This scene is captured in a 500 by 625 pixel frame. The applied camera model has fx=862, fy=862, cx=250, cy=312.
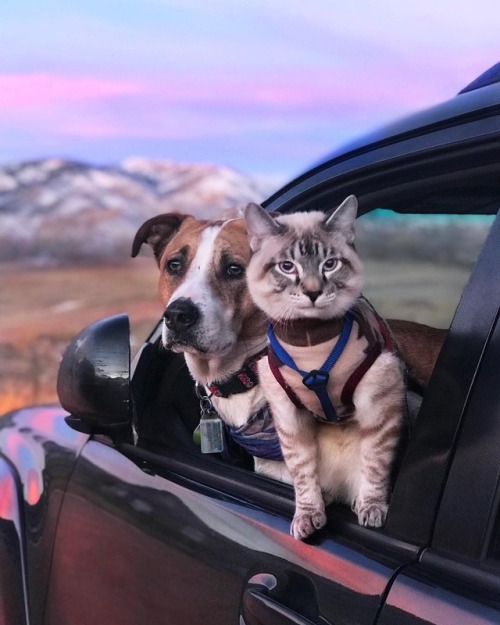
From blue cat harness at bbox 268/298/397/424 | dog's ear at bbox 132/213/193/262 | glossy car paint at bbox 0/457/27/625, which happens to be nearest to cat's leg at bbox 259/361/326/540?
blue cat harness at bbox 268/298/397/424

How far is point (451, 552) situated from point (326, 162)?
0.96m

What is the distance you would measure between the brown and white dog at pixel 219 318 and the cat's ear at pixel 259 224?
0.48 metres

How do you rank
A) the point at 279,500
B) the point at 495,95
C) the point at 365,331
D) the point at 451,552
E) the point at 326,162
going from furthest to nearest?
the point at 326,162 < the point at 279,500 < the point at 365,331 < the point at 495,95 < the point at 451,552

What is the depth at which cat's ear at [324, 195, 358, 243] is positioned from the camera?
1.72 meters

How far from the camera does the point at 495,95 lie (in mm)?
1527

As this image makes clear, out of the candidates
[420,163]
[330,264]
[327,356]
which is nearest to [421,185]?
[420,163]

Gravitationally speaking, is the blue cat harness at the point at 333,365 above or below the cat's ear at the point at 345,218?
below

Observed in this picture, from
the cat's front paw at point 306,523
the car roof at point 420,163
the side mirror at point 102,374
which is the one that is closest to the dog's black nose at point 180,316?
the side mirror at point 102,374

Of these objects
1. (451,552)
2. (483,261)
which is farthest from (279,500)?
(483,261)

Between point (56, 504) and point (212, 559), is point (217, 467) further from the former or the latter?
point (56, 504)

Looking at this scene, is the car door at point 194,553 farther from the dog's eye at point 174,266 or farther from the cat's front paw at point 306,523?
the dog's eye at point 174,266

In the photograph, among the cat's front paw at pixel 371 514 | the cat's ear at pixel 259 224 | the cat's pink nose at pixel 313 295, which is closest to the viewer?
the cat's front paw at pixel 371 514

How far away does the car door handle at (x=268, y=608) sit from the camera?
144cm

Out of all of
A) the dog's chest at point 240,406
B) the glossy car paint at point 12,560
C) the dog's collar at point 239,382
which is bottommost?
the glossy car paint at point 12,560
